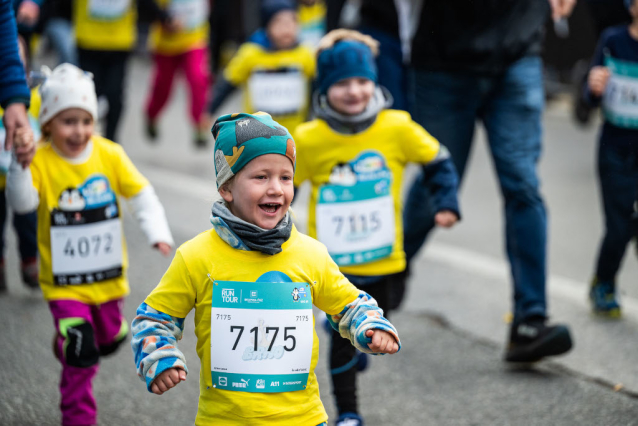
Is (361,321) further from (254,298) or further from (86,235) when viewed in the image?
(86,235)

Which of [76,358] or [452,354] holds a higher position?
[76,358]

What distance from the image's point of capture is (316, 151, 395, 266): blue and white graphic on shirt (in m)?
4.08

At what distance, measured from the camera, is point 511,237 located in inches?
180

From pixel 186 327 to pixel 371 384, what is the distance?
4.13 feet

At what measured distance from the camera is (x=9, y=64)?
12.7 ft

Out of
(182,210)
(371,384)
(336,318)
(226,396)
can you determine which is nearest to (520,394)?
(371,384)

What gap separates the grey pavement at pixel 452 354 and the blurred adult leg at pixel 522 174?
423 millimetres

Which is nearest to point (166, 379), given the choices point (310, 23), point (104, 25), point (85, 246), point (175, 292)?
point (175, 292)

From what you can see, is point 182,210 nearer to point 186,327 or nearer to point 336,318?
point 186,327

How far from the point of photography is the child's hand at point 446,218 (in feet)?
13.0

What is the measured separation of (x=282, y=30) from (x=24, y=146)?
14.4 feet

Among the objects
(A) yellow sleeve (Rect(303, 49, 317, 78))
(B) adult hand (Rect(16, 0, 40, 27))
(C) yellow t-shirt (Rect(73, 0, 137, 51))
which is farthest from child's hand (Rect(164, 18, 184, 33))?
(B) adult hand (Rect(16, 0, 40, 27))

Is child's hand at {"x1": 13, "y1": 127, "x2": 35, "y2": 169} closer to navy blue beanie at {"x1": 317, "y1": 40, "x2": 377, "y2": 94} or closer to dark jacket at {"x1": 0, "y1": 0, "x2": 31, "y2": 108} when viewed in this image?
dark jacket at {"x1": 0, "y1": 0, "x2": 31, "y2": 108}

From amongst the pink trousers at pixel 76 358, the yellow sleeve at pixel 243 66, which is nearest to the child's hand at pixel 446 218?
the pink trousers at pixel 76 358
